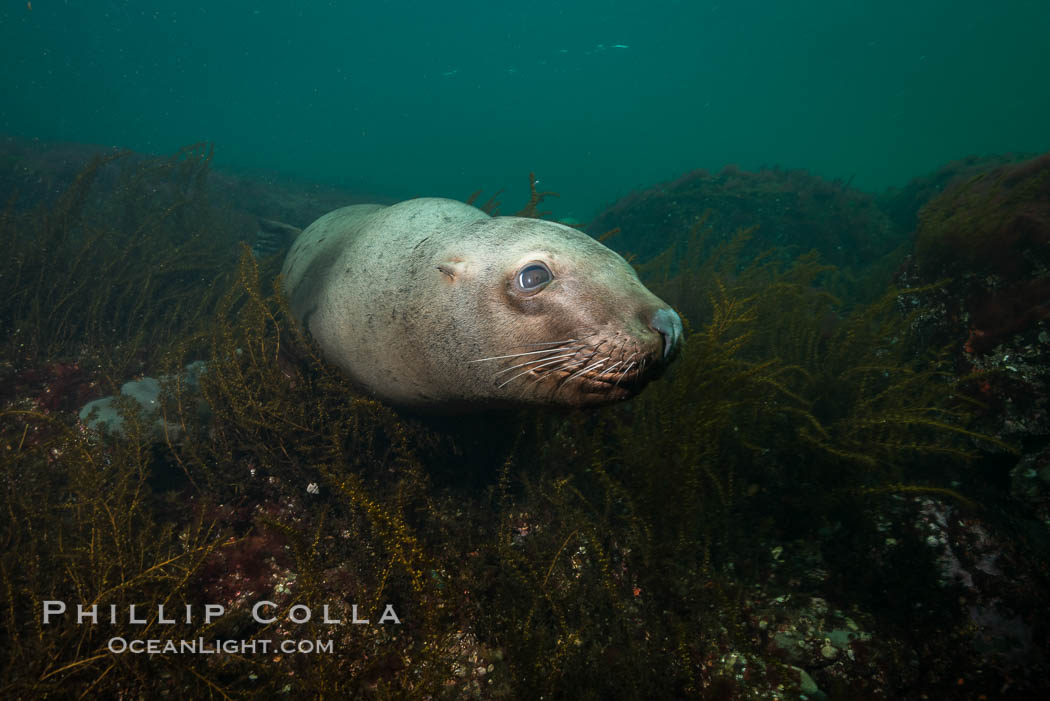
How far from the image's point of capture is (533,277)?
223 centimetres

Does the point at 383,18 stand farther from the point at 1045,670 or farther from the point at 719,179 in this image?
the point at 1045,670

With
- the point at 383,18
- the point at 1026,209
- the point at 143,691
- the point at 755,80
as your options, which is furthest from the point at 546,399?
the point at 383,18

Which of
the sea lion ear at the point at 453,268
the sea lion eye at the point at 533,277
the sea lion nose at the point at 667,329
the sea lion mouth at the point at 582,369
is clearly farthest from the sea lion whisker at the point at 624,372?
the sea lion ear at the point at 453,268

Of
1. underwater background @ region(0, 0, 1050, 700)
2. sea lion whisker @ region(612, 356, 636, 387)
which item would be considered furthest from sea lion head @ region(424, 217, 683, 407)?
underwater background @ region(0, 0, 1050, 700)

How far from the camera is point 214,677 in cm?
190

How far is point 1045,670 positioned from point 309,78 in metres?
Result: 154

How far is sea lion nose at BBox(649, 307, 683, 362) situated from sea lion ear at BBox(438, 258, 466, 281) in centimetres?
112

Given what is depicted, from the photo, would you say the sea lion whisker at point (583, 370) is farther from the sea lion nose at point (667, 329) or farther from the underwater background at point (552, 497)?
the underwater background at point (552, 497)

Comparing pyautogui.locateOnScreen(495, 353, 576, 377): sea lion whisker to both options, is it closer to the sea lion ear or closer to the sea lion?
the sea lion

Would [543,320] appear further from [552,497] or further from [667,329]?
[552,497]

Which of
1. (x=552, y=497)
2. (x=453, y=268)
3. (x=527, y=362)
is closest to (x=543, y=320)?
(x=527, y=362)

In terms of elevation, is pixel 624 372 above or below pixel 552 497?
above

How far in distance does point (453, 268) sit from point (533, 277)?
539 millimetres

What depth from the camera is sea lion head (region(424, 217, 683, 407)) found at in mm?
1891
